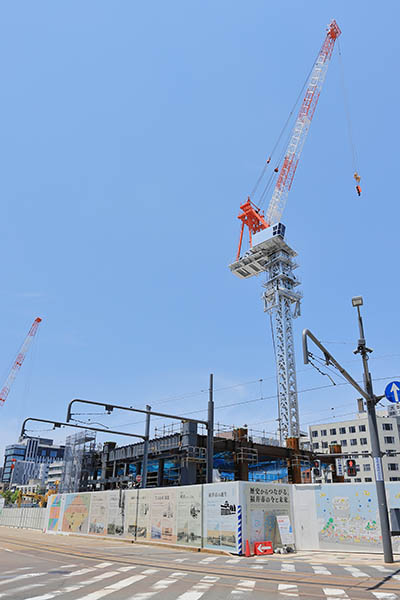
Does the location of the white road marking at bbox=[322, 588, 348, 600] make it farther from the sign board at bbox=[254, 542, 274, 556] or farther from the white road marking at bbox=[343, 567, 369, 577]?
the sign board at bbox=[254, 542, 274, 556]

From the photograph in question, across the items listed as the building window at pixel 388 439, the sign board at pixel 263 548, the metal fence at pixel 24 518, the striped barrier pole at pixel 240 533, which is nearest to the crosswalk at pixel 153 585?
the striped barrier pole at pixel 240 533

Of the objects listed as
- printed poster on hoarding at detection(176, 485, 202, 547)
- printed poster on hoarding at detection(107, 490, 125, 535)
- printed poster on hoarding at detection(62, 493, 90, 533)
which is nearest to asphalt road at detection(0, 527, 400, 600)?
printed poster on hoarding at detection(176, 485, 202, 547)

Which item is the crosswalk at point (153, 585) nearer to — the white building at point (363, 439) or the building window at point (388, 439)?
the white building at point (363, 439)

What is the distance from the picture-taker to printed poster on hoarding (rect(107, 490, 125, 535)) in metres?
30.0

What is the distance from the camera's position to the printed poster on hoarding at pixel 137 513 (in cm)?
2753

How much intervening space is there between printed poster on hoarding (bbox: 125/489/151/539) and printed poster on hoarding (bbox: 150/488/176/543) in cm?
68

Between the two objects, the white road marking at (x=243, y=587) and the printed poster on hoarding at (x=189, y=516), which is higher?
the printed poster on hoarding at (x=189, y=516)

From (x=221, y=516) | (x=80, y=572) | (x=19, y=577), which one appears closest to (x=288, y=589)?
(x=80, y=572)

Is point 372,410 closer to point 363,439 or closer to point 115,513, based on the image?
point 115,513

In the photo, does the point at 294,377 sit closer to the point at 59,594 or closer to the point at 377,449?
the point at 377,449

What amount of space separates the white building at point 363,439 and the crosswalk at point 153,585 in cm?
7934

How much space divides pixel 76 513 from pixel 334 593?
1203 inches

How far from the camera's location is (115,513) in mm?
30750

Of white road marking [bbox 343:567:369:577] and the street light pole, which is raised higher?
the street light pole
